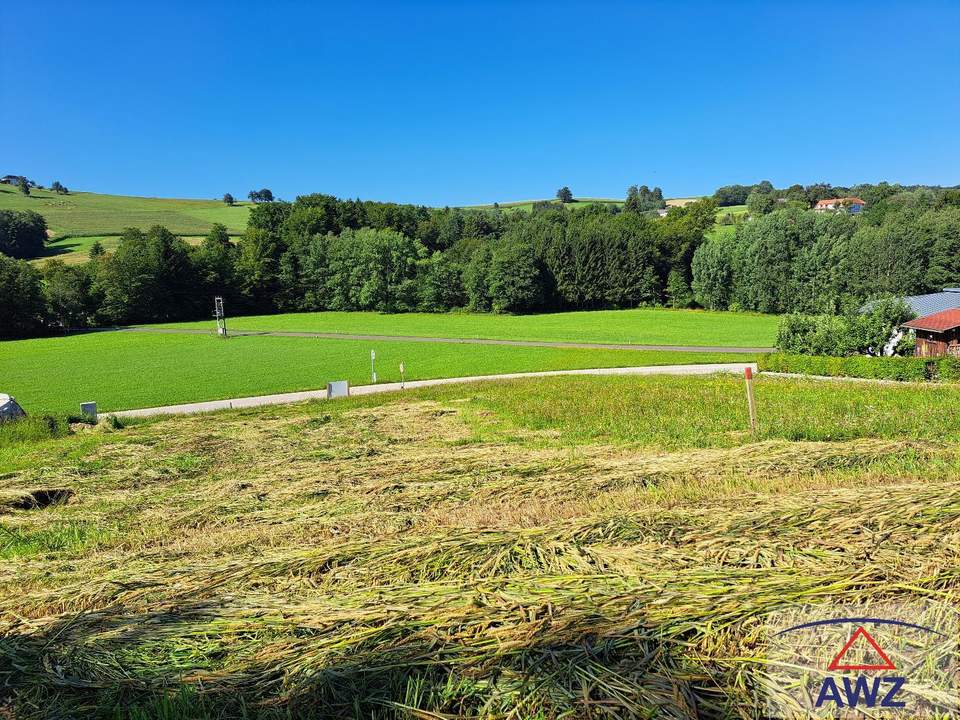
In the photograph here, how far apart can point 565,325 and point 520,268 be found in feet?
56.5

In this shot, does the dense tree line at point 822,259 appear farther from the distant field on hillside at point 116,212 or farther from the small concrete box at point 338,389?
the distant field on hillside at point 116,212

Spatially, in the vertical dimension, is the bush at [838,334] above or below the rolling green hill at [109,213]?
below

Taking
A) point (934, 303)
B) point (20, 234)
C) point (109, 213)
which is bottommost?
point (934, 303)

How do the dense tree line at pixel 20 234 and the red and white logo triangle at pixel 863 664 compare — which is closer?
the red and white logo triangle at pixel 863 664

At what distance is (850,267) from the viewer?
2714 inches

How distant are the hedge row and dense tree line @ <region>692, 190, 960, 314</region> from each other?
3562 cm

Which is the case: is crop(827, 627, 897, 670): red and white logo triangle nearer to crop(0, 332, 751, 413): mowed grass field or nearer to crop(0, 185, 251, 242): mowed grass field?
crop(0, 332, 751, 413): mowed grass field

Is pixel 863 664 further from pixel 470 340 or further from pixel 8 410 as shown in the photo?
pixel 470 340

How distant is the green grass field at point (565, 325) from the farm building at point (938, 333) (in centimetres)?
1232

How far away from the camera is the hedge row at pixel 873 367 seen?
26422mm

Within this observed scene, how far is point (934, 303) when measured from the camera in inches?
1797

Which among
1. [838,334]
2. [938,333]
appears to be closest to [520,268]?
[838,334]

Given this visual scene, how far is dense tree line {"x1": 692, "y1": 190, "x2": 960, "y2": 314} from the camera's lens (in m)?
65.8
